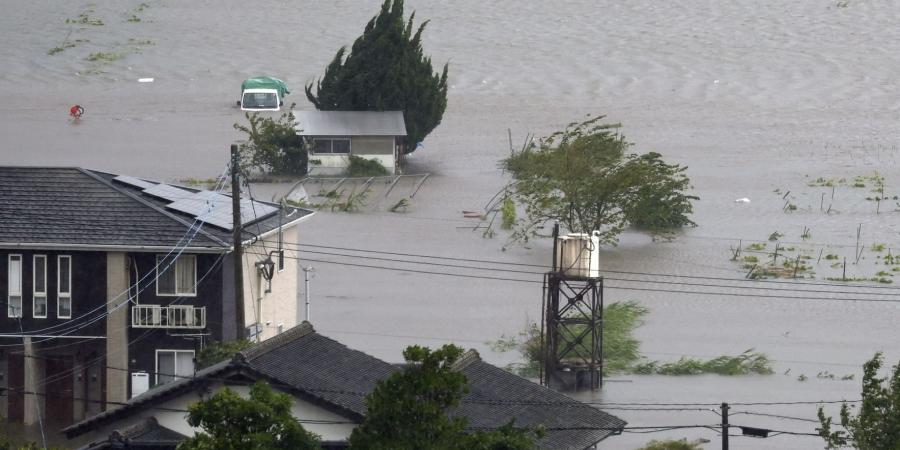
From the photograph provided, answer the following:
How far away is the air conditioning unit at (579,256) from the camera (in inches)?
932

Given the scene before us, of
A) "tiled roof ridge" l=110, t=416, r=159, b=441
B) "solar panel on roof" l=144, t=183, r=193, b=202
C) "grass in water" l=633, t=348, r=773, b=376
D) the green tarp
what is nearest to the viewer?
"tiled roof ridge" l=110, t=416, r=159, b=441

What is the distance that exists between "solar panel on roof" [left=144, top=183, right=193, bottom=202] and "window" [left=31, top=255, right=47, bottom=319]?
2.18 meters

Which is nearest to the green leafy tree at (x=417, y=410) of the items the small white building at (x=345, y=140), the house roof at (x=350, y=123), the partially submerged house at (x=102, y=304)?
the partially submerged house at (x=102, y=304)

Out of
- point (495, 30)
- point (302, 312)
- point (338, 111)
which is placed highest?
point (495, 30)

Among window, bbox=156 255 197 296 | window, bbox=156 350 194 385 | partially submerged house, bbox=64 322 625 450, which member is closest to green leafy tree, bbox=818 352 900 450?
partially submerged house, bbox=64 322 625 450

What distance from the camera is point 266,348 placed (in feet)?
52.9

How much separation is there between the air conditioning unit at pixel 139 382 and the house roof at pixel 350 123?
71.1 feet

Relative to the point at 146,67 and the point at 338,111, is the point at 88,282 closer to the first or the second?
the point at 338,111

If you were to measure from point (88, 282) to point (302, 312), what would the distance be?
708 centimetres

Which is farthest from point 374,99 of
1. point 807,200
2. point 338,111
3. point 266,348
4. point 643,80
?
point 266,348

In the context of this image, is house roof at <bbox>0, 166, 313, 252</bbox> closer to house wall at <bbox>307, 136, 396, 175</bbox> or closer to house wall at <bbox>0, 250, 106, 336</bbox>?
house wall at <bbox>0, 250, 106, 336</bbox>

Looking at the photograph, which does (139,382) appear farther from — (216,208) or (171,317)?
(216,208)

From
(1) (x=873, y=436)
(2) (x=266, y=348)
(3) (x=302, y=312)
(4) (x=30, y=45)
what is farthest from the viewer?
(4) (x=30, y=45)

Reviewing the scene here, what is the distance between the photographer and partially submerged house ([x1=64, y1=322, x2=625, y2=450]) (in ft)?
49.8
